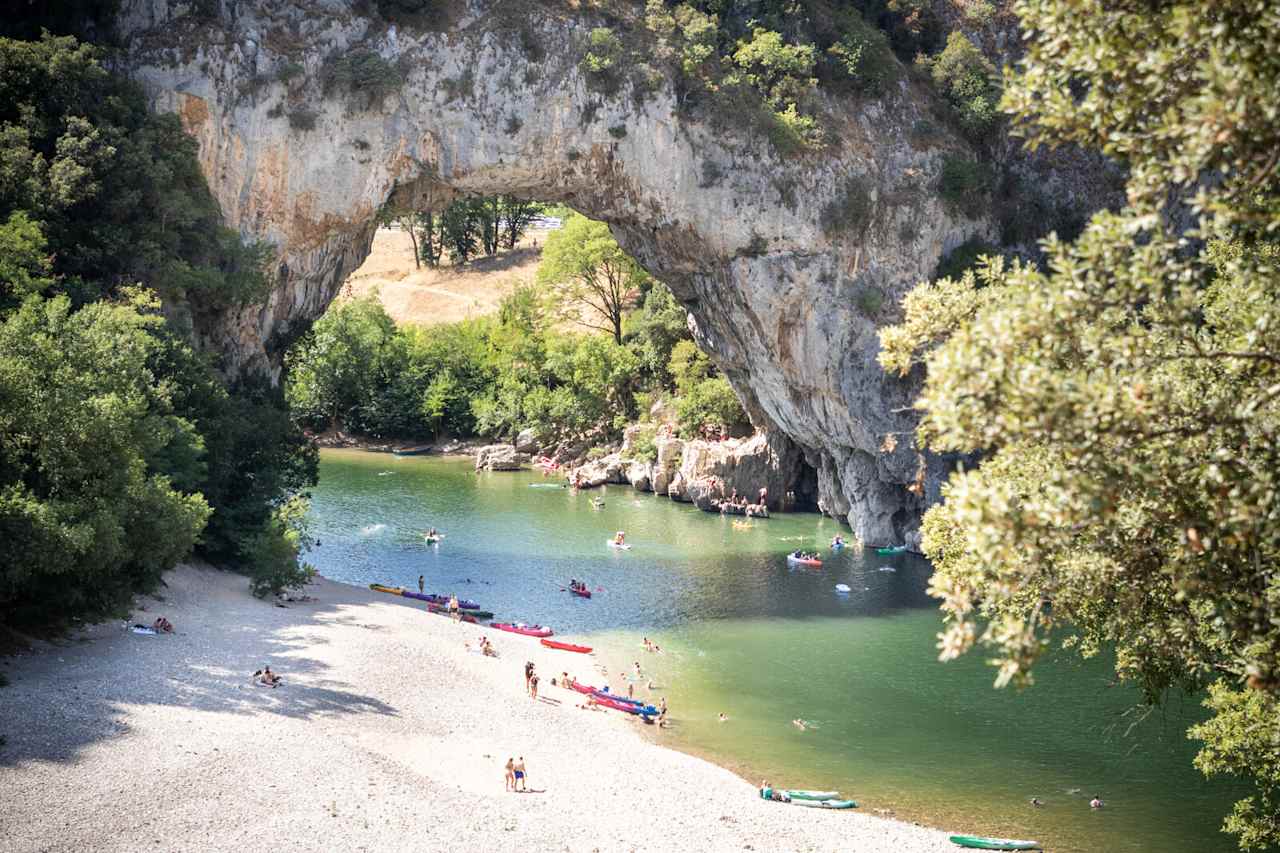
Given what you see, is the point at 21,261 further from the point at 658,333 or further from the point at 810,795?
the point at 658,333

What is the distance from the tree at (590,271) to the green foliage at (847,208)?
2292 cm

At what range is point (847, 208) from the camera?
44469 mm

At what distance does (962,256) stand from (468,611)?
24.4 meters

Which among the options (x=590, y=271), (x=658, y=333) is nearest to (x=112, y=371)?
(x=658, y=333)

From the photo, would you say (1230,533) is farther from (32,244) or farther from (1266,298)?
(32,244)

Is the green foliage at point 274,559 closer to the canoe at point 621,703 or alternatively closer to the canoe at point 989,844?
the canoe at point 621,703

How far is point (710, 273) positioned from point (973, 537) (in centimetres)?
3735

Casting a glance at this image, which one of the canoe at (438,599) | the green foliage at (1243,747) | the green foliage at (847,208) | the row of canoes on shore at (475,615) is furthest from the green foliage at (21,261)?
the green foliage at (1243,747)

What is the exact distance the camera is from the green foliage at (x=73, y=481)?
71.4 ft

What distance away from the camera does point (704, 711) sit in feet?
96.8

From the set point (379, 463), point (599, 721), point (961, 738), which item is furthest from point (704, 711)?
point (379, 463)

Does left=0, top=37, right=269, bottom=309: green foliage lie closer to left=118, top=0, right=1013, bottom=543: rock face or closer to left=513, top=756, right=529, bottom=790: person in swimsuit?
left=118, top=0, right=1013, bottom=543: rock face

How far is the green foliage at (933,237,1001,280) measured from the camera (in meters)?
45.4

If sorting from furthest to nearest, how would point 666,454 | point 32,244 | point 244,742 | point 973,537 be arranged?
point 666,454 → point 32,244 → point 244,742 → point 973,537
